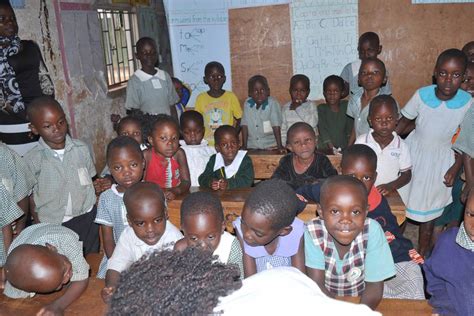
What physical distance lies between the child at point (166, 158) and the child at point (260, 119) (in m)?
1.39

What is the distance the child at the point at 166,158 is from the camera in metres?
3.06

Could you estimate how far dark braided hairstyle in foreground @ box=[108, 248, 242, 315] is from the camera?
99 cm

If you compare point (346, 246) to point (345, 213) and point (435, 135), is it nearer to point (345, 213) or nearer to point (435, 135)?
point (345, 213)

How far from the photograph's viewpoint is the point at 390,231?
225 centimetres

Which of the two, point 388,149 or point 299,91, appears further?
point 299,91

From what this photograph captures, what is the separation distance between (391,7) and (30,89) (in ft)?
13.5

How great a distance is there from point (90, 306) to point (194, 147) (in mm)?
1922

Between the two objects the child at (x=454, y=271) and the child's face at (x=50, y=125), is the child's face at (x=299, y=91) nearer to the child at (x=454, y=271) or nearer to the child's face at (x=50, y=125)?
the child's face at (x=50, y=125)

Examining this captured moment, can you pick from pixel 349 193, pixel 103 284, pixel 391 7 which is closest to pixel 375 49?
pixel 391 7

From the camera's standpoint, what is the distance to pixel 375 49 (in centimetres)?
444

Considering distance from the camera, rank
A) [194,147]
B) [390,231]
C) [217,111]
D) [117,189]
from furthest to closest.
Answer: [217,111] < [194,147] < [117,189] < [390,231]

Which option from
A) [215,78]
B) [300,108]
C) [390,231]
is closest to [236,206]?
[390,231]

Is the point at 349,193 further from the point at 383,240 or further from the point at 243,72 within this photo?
the point at 243,72

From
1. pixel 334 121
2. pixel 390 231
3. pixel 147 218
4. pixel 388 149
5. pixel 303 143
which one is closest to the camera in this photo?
pixel 147 218
